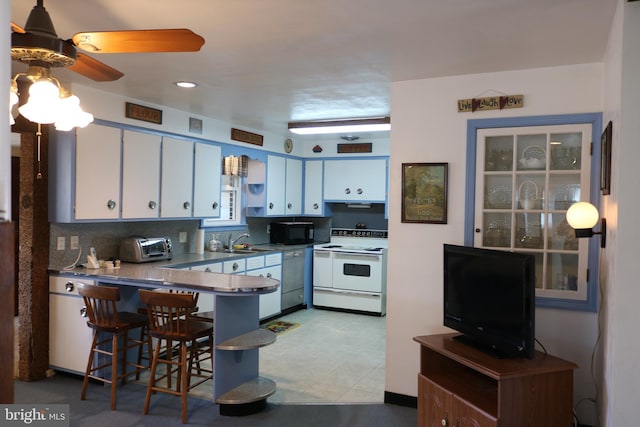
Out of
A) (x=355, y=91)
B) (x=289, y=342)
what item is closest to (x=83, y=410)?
(x=289, y=342)

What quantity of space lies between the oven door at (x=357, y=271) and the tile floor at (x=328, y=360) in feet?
1.39

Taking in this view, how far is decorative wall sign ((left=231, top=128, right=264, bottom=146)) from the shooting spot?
582 centimetres

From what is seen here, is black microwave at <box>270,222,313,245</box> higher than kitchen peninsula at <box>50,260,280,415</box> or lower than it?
higher

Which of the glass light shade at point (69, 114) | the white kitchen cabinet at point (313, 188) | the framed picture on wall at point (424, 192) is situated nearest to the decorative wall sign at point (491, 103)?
the framed picture on wall at point (424, 192)

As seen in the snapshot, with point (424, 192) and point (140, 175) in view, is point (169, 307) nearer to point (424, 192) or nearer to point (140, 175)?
point (140, 175)

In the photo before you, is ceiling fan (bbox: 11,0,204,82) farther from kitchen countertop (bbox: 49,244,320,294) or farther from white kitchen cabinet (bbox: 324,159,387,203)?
white kitchen cabinet (bbox: 324,159,387,203)

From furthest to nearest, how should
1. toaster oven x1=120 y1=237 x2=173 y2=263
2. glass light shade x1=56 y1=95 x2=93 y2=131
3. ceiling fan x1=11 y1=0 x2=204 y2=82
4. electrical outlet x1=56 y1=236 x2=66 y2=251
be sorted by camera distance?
toaster oven x1=120 y1=237 x2=173 y2=263 < electrical outlet x1=56 y1=236 x2=66 y2=251 < glass light shade x1=56 y1=95 x2=93 y2=131 < ceiling fan x1=11 y1=0 x2=204 y2=82

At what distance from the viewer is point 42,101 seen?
196 centimetres

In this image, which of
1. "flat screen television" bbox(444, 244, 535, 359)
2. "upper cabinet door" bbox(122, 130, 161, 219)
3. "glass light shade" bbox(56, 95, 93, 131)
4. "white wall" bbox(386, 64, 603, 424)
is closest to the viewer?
Answer: "glass light shade" bbox(56, 95, 93, 131)

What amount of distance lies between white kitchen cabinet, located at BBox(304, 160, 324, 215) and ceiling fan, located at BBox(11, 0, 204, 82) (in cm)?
519

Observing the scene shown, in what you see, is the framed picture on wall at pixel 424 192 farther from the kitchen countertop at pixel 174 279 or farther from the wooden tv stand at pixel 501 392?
the kitchen countertop at pixel 174 279

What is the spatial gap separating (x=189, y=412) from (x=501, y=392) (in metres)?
2.20

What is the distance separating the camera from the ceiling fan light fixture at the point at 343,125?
518cm

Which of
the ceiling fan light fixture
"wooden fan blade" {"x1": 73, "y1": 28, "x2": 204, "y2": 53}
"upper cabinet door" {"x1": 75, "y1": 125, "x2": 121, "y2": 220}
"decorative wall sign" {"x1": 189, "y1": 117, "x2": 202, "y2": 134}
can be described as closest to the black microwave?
the ceiling fan light fixture
